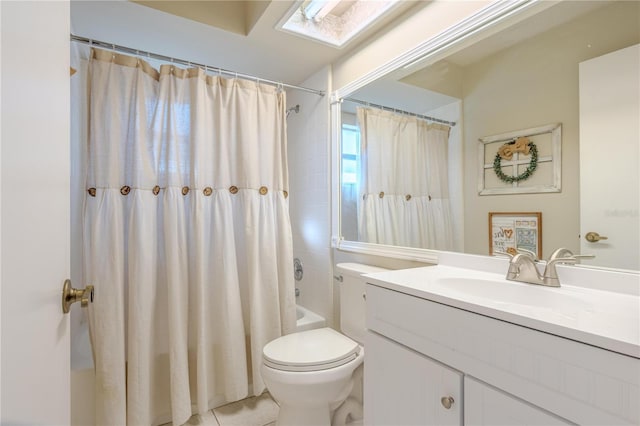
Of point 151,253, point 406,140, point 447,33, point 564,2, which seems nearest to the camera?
point 564,2

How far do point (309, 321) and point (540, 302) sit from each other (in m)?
1.40

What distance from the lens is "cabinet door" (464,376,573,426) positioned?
686mm

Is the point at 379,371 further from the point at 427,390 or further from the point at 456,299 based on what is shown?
the point at 456,299

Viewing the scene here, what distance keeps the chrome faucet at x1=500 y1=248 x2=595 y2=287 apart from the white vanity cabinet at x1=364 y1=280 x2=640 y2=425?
0.39 m

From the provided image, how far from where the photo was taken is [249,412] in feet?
5.59

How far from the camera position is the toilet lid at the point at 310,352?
4.42ft

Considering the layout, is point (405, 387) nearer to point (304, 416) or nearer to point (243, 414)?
point (304, 416)

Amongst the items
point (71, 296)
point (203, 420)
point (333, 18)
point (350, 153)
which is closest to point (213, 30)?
point (333, 18)

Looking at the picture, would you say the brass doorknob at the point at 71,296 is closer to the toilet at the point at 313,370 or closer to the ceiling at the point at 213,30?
the toilet at the point at 313,370

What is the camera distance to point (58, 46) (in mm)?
647

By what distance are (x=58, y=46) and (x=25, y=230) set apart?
44 cm

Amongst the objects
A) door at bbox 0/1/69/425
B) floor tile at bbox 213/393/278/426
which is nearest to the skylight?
door at bbox 0/1/69/425

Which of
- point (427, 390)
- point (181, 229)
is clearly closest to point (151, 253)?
point (181, 229)

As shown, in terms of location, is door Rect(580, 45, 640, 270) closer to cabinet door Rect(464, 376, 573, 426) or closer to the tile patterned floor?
cabinet door Rect(464, 376, 573, 426)
